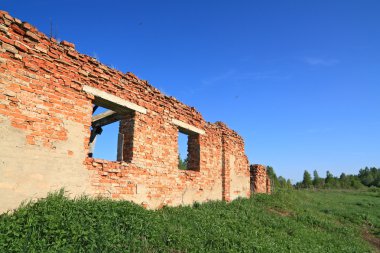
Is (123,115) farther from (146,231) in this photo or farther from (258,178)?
(258,178)

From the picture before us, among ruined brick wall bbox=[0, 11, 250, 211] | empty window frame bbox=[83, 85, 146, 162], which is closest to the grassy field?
ruined brick wall bbox=[0, 11, 250, 211]

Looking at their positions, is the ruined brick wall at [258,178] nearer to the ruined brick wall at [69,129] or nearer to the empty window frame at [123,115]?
the ruined brick wall at [69,129]

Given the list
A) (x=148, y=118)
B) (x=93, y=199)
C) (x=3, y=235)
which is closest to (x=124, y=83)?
(x=148, y=118)

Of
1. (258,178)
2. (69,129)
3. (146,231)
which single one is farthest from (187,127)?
(258,178)

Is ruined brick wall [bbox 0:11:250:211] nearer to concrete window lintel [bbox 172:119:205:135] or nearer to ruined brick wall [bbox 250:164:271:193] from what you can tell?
concrete window lintel [bbox 172:119:205:135]

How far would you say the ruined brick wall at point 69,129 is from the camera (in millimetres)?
4891

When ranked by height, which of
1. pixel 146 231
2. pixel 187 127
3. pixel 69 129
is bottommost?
pixel 146 231

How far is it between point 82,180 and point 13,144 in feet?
4.97

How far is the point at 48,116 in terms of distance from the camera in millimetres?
5441

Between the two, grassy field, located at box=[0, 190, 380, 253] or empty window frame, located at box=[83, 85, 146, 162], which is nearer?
grassy field, located at box=[0, 190, 380, 253]

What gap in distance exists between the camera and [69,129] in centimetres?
578

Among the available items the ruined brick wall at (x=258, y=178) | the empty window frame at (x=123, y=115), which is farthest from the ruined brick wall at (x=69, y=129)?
the ruined brick wall at (x=258, y=178)

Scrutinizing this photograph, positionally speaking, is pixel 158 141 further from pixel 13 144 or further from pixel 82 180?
pixel 13 144

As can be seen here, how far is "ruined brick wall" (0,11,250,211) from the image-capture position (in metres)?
4.89
